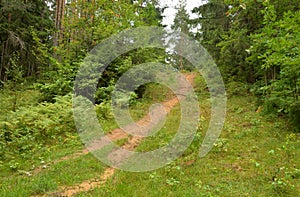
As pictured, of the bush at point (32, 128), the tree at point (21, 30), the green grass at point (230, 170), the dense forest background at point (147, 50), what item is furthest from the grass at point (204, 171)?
the tree at point (21, 30)

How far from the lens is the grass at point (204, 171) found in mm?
6281

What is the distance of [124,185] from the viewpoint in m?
6.59

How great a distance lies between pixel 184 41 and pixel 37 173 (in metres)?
33.5

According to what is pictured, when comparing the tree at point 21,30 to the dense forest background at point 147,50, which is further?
the tree at point 21,30

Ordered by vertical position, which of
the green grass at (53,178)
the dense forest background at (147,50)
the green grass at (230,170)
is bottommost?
the green grass at (53,178)

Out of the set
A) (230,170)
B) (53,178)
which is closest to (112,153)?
(53,178)

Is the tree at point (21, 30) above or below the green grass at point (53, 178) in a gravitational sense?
above

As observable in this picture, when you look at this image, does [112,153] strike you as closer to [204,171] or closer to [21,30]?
[204,171]

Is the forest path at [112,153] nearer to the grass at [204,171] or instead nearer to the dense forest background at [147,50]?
the grass at [204,171]

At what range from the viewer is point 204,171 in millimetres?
7445

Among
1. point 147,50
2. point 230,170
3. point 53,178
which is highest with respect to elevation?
point 147,50

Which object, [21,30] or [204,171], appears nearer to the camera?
[204,171]

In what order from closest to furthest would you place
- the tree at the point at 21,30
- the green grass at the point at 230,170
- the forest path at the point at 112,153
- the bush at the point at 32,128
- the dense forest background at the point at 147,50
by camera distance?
the green grass at the point at 230,170 < the forest path at the point at 112,153 < the bush at the point at 32,128 < the dense forest background at the point at 147,50 < the tree at the point at 21,30

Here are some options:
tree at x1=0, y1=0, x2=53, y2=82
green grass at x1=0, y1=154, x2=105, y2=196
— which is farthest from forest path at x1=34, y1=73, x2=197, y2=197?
tree at x1=0, y1=0, x2=53, y2=82
